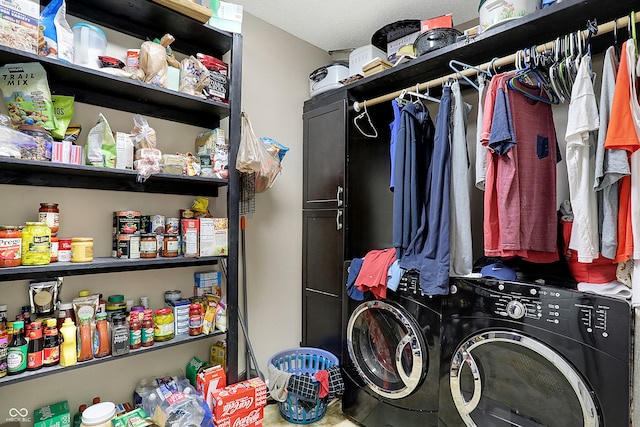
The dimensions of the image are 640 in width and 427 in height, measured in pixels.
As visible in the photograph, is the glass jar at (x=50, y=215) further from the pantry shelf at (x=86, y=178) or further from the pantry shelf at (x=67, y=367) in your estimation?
the pantry shelf at (x=67, y=367)

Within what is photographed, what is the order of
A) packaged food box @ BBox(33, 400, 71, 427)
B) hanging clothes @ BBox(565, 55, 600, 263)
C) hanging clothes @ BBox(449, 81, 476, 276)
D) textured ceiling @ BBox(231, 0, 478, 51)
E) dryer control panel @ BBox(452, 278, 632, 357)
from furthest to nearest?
textured ceiling @ BBox(231, 0, 478, 51), hanging clothes @ BBox(449, 81, 476, 276), packaged food box @ BBox(33, 400, 71, 427), hanging clothes @ BBox(565, 55, 600, 263), dryer control panel @ BBox(452, 278, 632, 357)

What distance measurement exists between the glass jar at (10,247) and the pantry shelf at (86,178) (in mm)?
265

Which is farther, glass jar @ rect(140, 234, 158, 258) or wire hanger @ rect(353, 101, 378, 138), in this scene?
wire hanger @ rect(353, 101, 378, 138)

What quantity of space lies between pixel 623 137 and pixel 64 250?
2.18 metres

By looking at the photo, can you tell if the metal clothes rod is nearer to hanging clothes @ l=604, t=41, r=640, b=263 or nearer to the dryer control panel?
hanging clothes @ l=604, t=41, r=640, b=263

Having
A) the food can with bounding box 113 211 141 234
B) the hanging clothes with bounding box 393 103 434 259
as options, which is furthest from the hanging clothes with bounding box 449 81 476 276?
→ the food can with bounding box 113 211 141 234

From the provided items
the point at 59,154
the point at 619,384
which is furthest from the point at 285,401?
the point at 59,154

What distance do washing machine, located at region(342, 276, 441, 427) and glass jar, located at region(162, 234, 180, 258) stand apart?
103 centimetres

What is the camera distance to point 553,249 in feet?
4.76

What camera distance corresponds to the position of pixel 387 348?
191 centimetres

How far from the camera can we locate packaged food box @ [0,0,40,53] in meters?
1.27

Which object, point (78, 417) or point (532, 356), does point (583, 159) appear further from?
point (78, 417)

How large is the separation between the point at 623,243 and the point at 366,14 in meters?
1.95

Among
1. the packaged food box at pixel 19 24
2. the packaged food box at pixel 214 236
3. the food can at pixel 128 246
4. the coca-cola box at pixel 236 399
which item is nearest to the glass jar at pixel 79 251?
the food can at pixel 128 246
